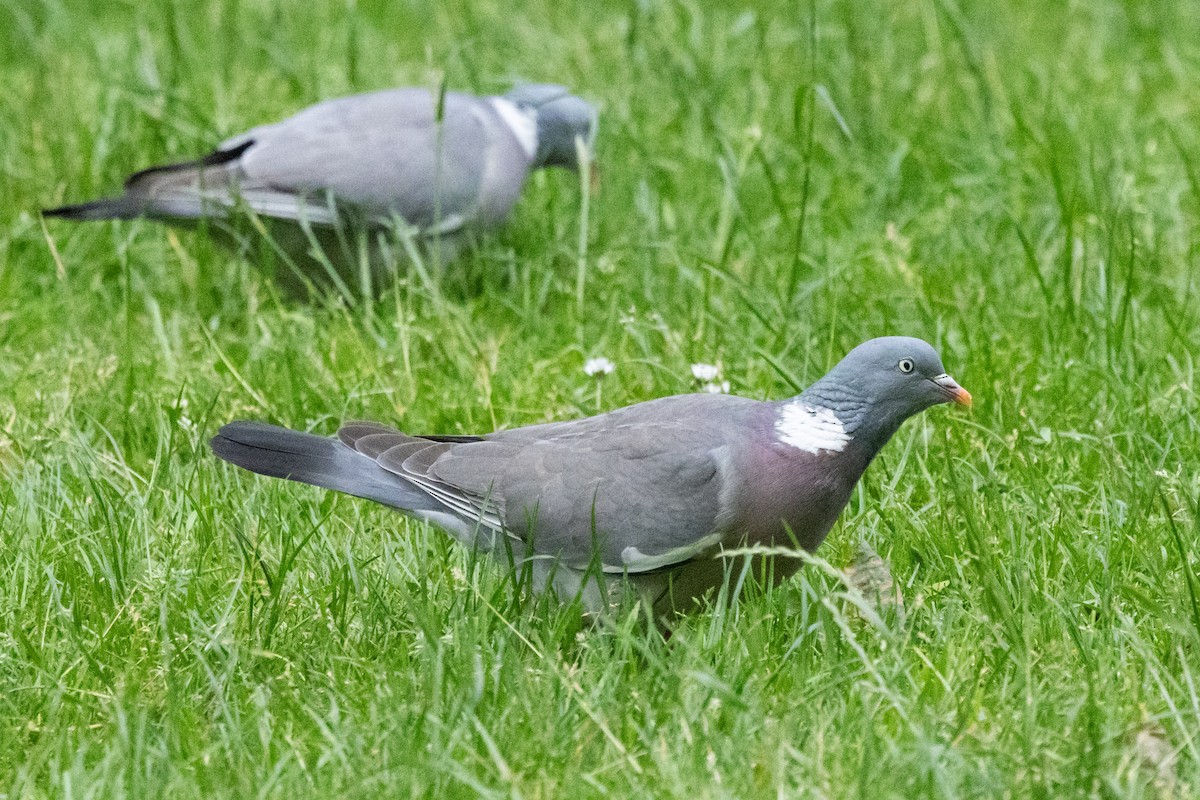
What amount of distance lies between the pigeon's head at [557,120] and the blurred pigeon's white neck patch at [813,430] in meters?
2.34

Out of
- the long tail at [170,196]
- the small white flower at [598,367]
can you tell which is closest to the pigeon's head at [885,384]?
the small white flower at [598,367]

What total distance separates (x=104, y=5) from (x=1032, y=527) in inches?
183

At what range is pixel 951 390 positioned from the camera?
2814 mm

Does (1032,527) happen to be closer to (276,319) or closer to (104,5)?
(276,319)

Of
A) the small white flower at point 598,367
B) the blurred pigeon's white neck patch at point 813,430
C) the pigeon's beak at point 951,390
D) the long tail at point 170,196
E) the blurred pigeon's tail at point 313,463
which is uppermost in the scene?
the pigeon's beak at point 951,390

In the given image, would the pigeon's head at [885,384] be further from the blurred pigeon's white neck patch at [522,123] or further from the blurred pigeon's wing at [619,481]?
the blurred pigeon's white neck patch at [522,123]

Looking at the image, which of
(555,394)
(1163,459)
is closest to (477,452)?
(555,394)

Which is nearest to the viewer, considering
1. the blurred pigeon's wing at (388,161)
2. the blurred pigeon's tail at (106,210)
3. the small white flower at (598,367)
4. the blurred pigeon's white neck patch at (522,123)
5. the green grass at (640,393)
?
the green grass at (640,393)

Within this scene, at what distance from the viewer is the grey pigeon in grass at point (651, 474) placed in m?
2.76

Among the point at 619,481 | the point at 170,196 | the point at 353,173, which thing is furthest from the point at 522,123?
the point at 619,481

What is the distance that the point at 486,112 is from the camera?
16.6 ft

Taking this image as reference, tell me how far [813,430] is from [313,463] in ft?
3.05

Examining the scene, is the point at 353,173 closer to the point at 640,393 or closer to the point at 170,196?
the point at 170,196

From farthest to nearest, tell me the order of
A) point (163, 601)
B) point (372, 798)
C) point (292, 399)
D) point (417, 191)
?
1. point (417, 191)
2. point (292, 399)
3. point (163, 601)
4. point (372, 798)
